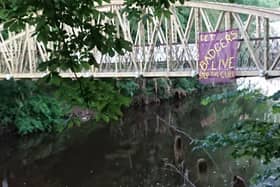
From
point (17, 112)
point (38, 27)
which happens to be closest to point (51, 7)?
point (38, 27)

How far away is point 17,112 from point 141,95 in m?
6.21

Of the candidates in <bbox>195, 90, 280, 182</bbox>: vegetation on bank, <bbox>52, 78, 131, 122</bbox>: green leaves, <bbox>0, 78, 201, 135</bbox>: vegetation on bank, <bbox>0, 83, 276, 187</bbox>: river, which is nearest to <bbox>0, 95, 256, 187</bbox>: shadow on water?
<bbox>0, 83, 276, 187</bbox>: river

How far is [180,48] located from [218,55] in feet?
5.87

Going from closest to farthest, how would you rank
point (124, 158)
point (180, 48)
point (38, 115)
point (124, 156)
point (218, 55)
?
1. point (218, 55)
2. point (180, 48)
3. point (124, 158)
4. point (124, 156)
5. point (38, 115)

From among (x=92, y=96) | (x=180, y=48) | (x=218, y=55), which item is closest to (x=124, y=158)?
(x=180, y=48)

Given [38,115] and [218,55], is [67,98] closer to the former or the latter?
[218,55]

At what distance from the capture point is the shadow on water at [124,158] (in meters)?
9.40

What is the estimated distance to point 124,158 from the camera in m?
11.7

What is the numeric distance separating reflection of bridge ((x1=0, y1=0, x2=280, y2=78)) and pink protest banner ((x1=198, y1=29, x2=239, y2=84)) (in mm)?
171

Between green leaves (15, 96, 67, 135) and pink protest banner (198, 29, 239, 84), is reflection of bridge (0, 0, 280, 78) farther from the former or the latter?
green leaves (15, 96, 67, 135)

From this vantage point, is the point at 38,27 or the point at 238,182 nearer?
the point at 38,27

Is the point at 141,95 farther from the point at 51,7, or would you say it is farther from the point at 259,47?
the point at 51,7

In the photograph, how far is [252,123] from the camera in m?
2.87

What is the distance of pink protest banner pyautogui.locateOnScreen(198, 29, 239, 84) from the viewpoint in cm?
923
